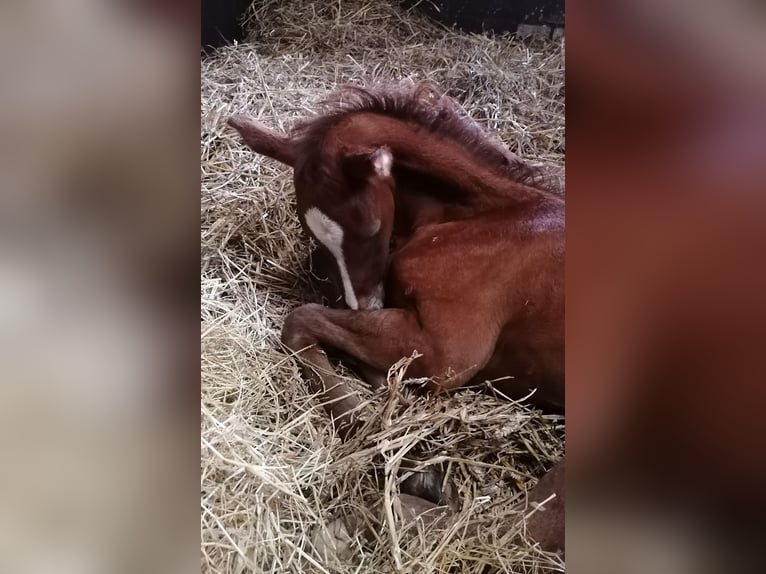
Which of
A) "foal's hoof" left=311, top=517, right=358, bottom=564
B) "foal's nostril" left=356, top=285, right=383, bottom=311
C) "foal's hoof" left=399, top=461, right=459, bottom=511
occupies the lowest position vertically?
"foal's hoof" left=311, top=517, right=358, bottom=564

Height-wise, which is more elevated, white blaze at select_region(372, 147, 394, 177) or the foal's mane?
the foal's mane

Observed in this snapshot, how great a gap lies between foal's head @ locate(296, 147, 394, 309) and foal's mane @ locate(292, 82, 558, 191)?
0.24ft

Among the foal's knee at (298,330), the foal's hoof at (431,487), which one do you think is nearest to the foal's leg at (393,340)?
the foal's knee at (298,330)

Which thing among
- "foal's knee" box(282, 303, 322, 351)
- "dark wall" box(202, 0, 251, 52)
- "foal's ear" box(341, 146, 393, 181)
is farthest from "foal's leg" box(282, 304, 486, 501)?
"dark wall" box(202, 0, 251, 52)

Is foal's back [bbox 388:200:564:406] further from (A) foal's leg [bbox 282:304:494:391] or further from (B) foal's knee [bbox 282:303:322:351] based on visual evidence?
(B) foal's knee [bbox 282:303:322:351]

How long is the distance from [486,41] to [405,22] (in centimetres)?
14

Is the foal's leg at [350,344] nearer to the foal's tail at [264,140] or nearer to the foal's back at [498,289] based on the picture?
the foal's back at [498,289]

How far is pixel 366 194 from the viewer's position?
3.68ft

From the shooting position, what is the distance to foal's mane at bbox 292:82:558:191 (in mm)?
1093
